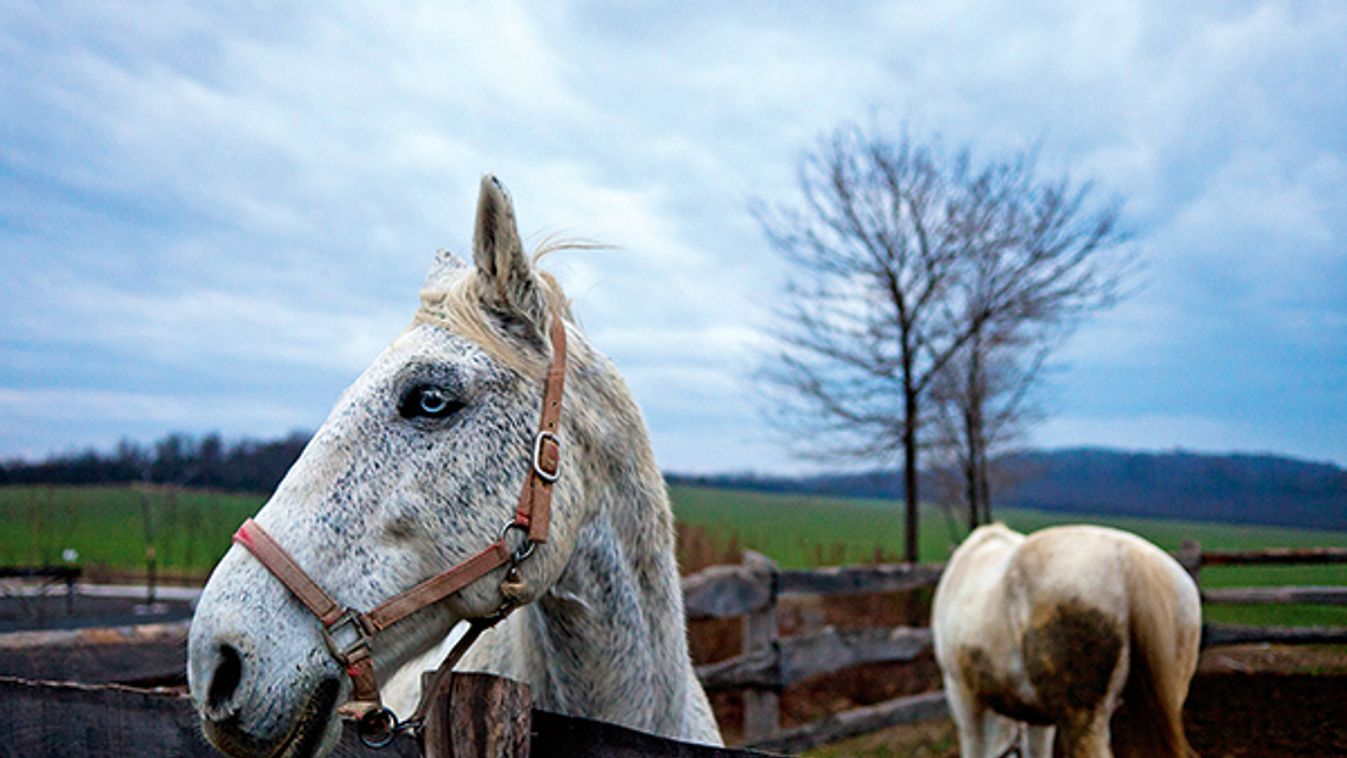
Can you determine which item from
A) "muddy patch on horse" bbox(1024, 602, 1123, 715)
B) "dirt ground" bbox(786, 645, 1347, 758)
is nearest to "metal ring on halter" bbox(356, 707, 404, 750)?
"muddy patch on horse" bbox(1024, 602, 1123, 715)

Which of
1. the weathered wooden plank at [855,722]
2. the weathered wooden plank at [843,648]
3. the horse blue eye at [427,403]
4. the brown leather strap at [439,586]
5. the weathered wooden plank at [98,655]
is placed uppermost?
the horse blue eye at [427,403]

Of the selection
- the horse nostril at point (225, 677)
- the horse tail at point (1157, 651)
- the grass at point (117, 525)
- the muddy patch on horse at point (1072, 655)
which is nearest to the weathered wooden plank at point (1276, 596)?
the horse tail at point (1157, 651)

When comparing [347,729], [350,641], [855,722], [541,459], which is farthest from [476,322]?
[855,722]

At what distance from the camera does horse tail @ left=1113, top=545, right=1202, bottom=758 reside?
146 inches

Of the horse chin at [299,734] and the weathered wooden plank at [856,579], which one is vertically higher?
the horse chin at [299,734]

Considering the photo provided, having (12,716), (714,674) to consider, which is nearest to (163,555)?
(714,674)

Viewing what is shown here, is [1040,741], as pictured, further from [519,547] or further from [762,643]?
[519,547]

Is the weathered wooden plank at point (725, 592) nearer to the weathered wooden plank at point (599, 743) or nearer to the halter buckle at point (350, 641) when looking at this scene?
the weathered wooden plank at point (599, 743)

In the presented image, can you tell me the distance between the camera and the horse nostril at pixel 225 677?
1.43 m

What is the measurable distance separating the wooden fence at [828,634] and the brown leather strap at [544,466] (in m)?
3.78

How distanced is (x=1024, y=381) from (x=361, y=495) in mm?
10084

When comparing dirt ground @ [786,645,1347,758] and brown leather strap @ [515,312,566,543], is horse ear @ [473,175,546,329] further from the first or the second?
dirt ground @ [786,645,1347,758]

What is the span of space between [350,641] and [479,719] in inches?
11.1

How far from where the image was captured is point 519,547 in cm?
167
